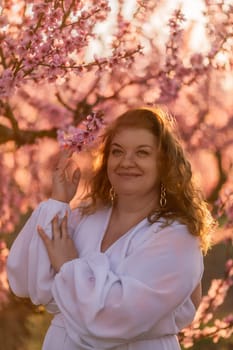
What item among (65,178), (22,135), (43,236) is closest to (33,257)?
(43,236)

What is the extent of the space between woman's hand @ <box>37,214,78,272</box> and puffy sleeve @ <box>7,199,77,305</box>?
0.10ft

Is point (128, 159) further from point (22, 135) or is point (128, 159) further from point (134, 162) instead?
point (22, 135)

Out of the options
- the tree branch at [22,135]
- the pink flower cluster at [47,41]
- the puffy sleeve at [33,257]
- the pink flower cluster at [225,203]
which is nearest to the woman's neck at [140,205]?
the puffy sleeve at [33,257]

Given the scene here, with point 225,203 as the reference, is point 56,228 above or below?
above

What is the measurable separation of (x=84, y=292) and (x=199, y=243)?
406mm

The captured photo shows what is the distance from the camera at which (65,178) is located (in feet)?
9.57

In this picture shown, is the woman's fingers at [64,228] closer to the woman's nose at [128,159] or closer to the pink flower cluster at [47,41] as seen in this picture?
the woman's nose at [128,159]

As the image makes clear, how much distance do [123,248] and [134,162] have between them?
280mm

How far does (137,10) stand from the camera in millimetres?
4938

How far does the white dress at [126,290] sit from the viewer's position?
101 inches

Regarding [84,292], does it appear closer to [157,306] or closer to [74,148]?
[157,306]

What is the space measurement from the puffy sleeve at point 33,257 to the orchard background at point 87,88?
4.00 ft

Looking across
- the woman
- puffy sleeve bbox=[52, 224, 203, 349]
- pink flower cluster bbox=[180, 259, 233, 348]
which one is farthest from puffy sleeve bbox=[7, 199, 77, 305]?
pink flower cluster bbox=[180, 259, 233, 348]

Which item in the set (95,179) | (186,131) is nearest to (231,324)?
(186,131)
